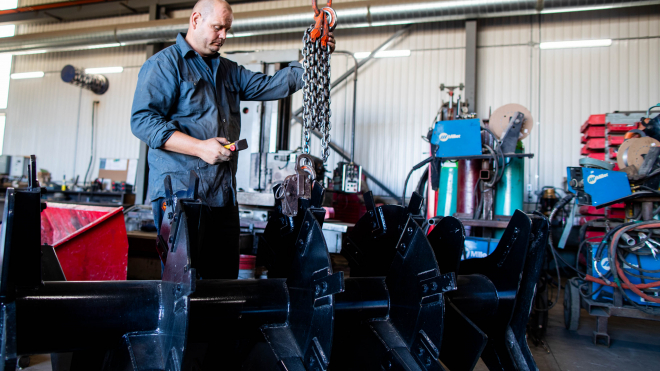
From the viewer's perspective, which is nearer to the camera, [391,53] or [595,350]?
[595,350]

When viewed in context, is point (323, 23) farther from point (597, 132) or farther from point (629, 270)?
point (597, 132)

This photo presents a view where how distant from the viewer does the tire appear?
8.78 ft

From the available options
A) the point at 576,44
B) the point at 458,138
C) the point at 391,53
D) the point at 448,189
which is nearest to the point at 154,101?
the point at 458,138

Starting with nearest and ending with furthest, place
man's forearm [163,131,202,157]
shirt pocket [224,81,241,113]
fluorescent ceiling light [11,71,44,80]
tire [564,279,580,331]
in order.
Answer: man's forearm [163,131,202,157] → shirt pocket [224,81,241,113] → tire [564,279,580,331] → fluorescent ceiling light [11,71,44,80]

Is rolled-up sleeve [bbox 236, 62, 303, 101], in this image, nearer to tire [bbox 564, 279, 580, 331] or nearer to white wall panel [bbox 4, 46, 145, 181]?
tire [bbox 564, 279, 580, 331]

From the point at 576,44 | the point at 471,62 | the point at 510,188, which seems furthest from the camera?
the point at 471,62

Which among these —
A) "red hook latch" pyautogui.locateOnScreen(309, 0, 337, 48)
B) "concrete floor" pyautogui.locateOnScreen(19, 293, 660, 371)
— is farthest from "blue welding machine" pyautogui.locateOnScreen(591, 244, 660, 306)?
"red hook latch" pyautogui.locateOnScreen(309, 0, 337, 48)

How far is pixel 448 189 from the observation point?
331 centimetres

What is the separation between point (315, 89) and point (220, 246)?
692 mm

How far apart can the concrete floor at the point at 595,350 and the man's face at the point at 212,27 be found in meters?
1.61

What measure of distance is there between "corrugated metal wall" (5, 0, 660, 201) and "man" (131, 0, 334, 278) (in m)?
4.90

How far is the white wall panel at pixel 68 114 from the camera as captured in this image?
7926 millimetres

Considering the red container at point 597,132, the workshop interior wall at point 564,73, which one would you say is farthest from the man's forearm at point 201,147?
the workshop interior wall at point 564,73

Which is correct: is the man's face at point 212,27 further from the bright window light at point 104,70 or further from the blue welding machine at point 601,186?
the bright window light at point 104,70
